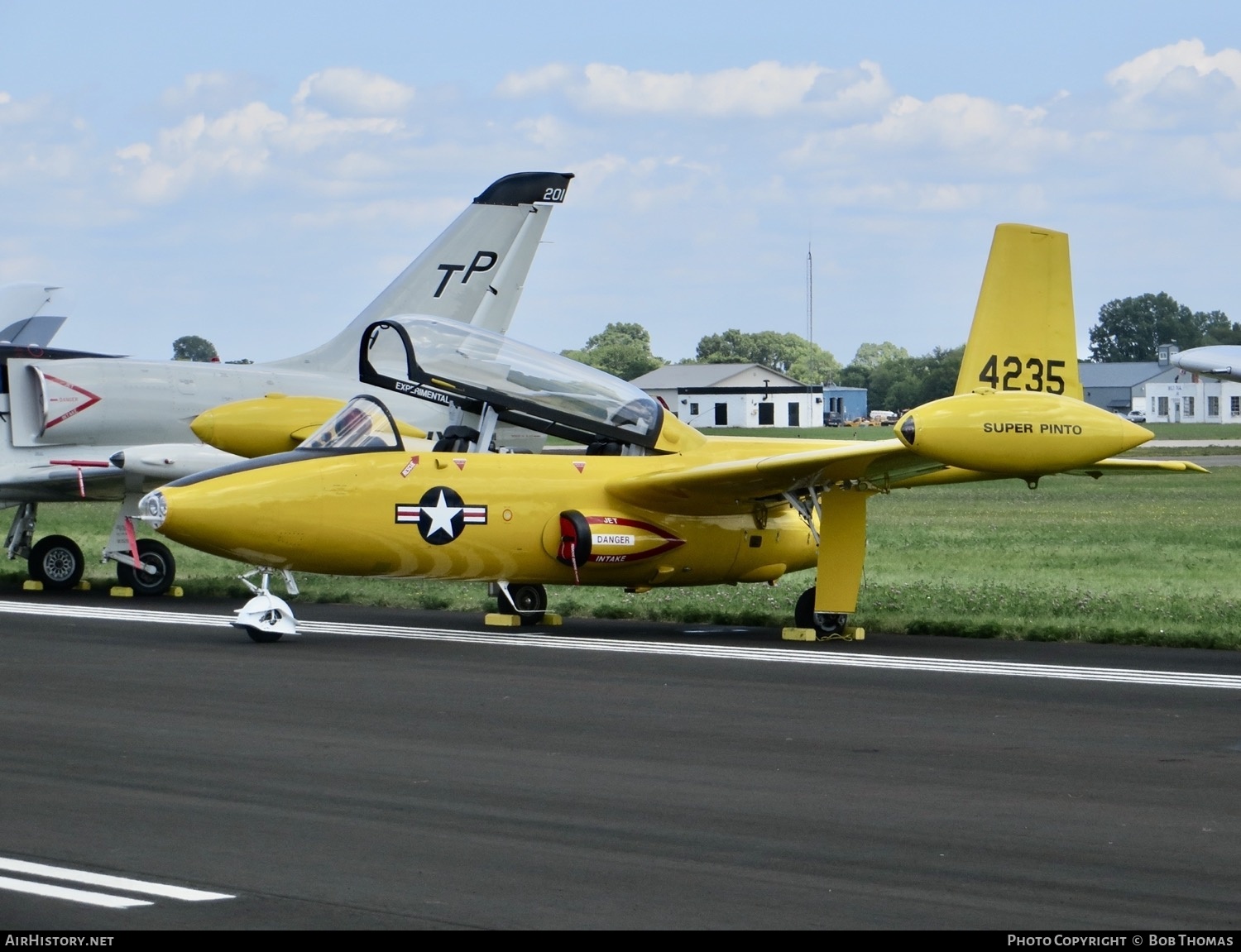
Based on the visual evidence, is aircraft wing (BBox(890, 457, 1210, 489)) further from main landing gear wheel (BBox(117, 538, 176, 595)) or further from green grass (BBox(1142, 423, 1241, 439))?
green grass (BBox(1142, 423, 1241, 439))

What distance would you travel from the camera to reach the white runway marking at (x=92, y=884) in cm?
553

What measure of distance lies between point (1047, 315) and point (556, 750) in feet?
23.4

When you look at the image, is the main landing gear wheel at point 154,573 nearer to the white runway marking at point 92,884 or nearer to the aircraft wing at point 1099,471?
the aircraft wing at point 1099,471

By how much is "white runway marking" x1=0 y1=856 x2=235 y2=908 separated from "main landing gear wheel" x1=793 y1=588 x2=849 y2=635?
9230 mm

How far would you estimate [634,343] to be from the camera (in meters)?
150

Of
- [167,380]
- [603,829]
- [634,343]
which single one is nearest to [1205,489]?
[167,380]

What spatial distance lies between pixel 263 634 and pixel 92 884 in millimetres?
7857

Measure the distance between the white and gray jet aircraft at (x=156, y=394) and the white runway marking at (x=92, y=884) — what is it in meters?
11.7

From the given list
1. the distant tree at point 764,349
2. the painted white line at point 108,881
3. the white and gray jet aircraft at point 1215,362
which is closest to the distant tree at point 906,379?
the distant tree at point 764,349

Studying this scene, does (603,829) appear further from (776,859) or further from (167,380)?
(167,380)

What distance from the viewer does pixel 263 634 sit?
1350 centimetres

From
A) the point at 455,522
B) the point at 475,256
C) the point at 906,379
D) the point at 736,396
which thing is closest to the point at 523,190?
the point at 475,256

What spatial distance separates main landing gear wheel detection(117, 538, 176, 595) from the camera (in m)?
18.8

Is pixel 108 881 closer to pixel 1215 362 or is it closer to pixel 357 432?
pixel 357 432
